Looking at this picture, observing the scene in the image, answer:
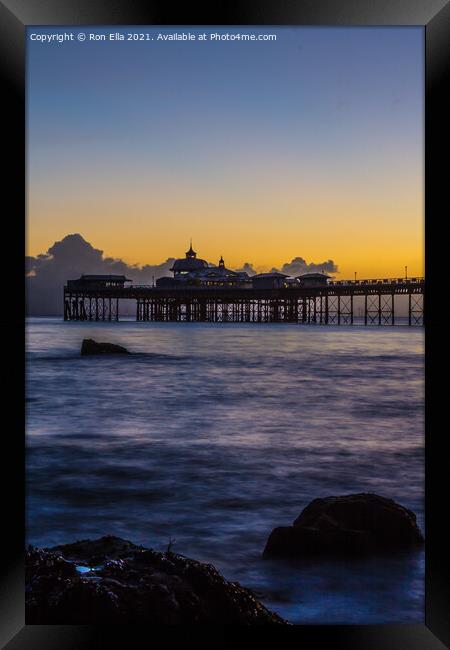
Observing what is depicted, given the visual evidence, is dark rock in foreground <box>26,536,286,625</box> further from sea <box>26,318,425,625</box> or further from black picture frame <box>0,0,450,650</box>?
sea <box>26,318,425,625</box>

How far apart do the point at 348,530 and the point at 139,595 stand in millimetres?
1719

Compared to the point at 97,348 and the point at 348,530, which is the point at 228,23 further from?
the point at 97,348

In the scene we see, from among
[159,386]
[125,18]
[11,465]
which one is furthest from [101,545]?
[159,386]

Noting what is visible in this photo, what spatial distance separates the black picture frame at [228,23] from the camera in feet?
9.80

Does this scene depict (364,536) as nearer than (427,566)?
No

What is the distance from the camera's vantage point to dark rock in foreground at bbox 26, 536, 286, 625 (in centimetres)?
294

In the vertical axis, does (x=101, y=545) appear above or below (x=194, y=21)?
below

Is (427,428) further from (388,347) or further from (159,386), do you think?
(388,347)

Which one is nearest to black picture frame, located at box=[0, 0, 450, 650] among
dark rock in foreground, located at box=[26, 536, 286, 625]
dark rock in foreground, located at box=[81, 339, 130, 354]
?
dark rock in foreground, located at box=[26, 536, 286, 625]

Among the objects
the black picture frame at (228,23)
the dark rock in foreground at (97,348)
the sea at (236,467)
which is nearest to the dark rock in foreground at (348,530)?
the sea at (236,467)

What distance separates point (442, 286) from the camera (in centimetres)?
302

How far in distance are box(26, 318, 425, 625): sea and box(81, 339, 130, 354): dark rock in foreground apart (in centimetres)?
41

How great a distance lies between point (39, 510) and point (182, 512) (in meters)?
1.39

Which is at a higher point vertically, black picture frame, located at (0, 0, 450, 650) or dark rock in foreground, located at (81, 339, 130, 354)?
black picture frame, located at (0, 0, 450, 650)
